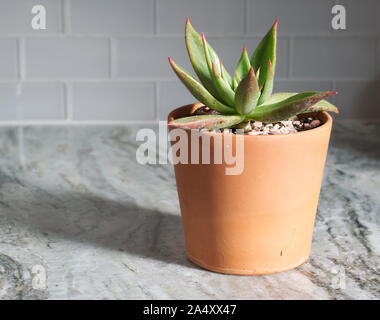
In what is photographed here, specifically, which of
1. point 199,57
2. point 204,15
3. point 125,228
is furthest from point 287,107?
point 204,15

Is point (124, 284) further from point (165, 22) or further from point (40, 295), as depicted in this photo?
point (165, 22)

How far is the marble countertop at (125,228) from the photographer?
2.93 feet

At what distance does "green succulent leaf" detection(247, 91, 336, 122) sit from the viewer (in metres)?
0.82

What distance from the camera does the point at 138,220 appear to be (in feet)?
3.67

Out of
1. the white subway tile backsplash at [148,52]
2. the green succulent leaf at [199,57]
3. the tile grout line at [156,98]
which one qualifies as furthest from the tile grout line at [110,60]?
the green succulent leaf at [199,57]

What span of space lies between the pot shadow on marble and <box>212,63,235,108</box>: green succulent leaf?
0.25m

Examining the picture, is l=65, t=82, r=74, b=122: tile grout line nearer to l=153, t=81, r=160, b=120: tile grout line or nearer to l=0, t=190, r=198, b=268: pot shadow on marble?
l=153, t=81, r=160, b=120: tile grout line

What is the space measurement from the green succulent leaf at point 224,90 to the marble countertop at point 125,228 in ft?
0.79

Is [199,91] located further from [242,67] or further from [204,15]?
[204,15]

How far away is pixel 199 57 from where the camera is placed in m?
0.92

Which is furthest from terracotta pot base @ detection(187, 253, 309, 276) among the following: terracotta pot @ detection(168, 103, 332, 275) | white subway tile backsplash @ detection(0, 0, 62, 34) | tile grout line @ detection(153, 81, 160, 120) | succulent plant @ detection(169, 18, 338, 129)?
white subway tile backsplash @ detection(0, 0, 62, 34)

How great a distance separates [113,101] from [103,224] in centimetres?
60

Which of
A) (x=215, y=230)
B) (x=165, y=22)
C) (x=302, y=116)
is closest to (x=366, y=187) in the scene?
(x=302, y=116)

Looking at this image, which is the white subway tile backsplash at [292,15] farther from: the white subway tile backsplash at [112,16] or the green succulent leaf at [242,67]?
the green succulent leaf at [242,67]
